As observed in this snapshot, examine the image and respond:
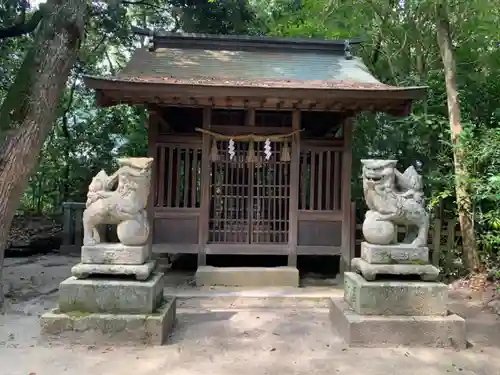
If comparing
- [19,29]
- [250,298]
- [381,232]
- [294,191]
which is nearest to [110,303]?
[250,298]

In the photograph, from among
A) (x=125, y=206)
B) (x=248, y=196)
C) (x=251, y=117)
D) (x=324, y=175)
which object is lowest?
(x=125, y=206)

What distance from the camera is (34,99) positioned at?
5867 mm

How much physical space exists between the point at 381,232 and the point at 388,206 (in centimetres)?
28

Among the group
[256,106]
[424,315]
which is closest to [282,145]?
[256,106]

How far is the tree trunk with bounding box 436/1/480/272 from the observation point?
7.07m

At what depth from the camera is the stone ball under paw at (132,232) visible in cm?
455

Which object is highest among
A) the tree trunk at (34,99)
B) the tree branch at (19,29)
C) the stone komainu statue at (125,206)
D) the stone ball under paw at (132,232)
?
the tree branch at (19,29)

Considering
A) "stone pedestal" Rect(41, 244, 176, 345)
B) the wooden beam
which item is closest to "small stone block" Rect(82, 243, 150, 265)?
"stone pedestal" Rect(41, 244, 176, 345)

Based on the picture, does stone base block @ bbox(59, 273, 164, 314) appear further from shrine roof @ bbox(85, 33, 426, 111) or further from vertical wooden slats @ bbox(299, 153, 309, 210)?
vertical wooden slats @ bbox(299, 153, 309, 210)

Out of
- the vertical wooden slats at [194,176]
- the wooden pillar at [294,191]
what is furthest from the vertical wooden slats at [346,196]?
the vertical wooden slats at [194,176]

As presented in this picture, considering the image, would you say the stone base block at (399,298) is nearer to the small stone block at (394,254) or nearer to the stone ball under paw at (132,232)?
the small stone block at (394,254)

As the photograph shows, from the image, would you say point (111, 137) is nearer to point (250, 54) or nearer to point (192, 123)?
point (192, 123)

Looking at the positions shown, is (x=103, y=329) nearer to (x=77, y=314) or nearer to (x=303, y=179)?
(x=77, y=314)

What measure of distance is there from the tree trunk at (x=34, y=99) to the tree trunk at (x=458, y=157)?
5639 mm
